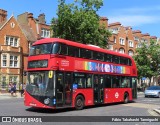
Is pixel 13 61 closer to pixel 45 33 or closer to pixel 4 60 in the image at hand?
pixel 4 60

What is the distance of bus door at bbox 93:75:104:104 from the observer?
70.6ft

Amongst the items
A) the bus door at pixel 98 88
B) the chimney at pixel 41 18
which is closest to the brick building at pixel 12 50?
the chimney at pixel 41 18

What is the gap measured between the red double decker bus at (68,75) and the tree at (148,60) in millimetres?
35789

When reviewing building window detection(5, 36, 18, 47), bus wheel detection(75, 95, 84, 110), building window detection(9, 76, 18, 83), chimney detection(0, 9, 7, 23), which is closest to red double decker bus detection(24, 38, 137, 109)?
bus wheel detection(75, 95, 84, 110)

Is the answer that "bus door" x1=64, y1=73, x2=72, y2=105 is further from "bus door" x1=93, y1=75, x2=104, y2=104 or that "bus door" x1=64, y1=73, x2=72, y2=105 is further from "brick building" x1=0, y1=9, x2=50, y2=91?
"brick building" x1=0, y1=9, x2=50, y2=91

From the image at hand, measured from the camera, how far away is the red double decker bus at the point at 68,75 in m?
17.8

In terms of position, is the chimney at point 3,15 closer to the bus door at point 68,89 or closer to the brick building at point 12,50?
the brick building at point 12,50

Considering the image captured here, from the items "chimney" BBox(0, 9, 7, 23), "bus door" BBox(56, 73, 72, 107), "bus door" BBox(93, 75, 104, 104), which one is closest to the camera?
"bus door" BBox(56, 73, 72, 107)

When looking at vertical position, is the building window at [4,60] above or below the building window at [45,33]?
below

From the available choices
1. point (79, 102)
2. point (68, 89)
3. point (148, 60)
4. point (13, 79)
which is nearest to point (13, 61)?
point (13, 79)

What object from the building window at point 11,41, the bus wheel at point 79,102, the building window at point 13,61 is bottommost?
the bus wheel at point 79,102

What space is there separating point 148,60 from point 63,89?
43.8m

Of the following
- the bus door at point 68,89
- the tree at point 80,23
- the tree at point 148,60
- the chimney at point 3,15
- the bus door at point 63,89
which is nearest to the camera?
the bus door at point 63,89

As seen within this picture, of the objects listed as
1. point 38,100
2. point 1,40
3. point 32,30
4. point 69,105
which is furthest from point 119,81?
point 32,30
